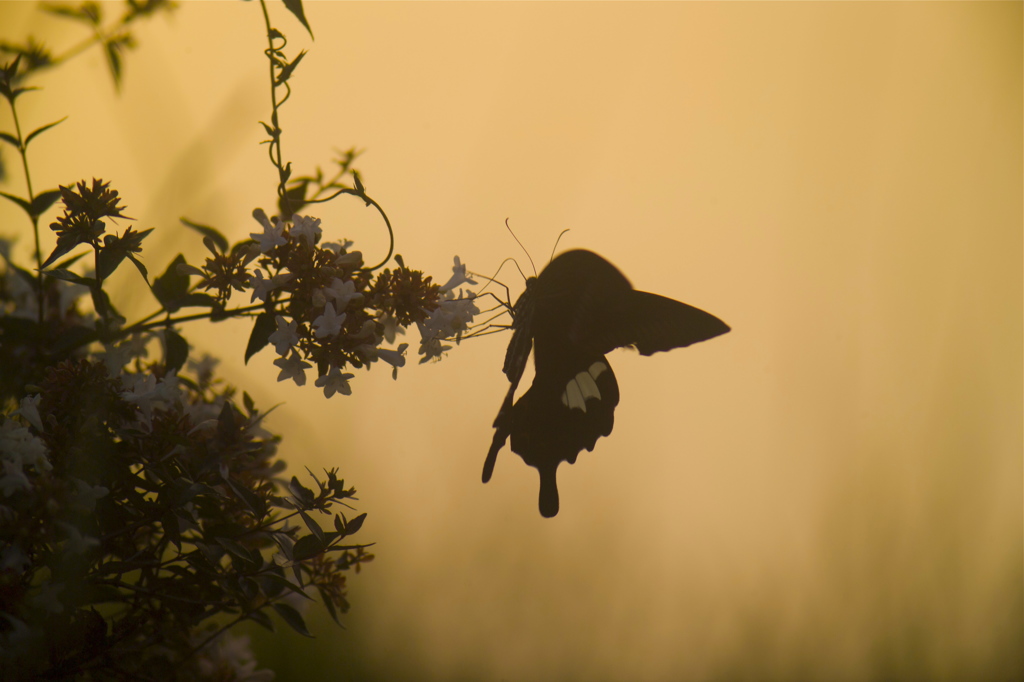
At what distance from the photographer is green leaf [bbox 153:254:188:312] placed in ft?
2.55

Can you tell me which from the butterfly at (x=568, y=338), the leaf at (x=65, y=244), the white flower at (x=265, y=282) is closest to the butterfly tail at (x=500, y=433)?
the butterfly at (x=568, y=338)

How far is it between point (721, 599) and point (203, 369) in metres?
1.68

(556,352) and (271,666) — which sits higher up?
(556,352)

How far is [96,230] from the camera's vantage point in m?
0.66

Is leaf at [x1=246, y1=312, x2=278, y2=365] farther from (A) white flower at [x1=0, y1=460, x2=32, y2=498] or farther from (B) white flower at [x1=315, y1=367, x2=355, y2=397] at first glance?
(A) white flower at [x1=0, y1=460, x2=32, y2=498]

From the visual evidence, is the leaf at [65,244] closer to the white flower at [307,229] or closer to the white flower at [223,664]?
the white flower at [307,229]

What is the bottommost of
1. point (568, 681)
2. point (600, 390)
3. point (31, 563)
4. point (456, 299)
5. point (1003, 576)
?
point (568, 681)

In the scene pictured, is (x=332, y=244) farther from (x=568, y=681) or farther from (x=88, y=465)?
(x=568, y=681)

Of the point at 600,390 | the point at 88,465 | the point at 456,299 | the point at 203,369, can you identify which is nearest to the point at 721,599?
the point at 600,390

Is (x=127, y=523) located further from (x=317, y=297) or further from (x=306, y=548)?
(x=317, y=297)

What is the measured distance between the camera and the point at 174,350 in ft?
2.58

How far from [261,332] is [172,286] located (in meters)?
0.16

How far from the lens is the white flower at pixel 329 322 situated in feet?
2.27

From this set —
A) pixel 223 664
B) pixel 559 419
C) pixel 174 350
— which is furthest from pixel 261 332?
pixel 559 419
